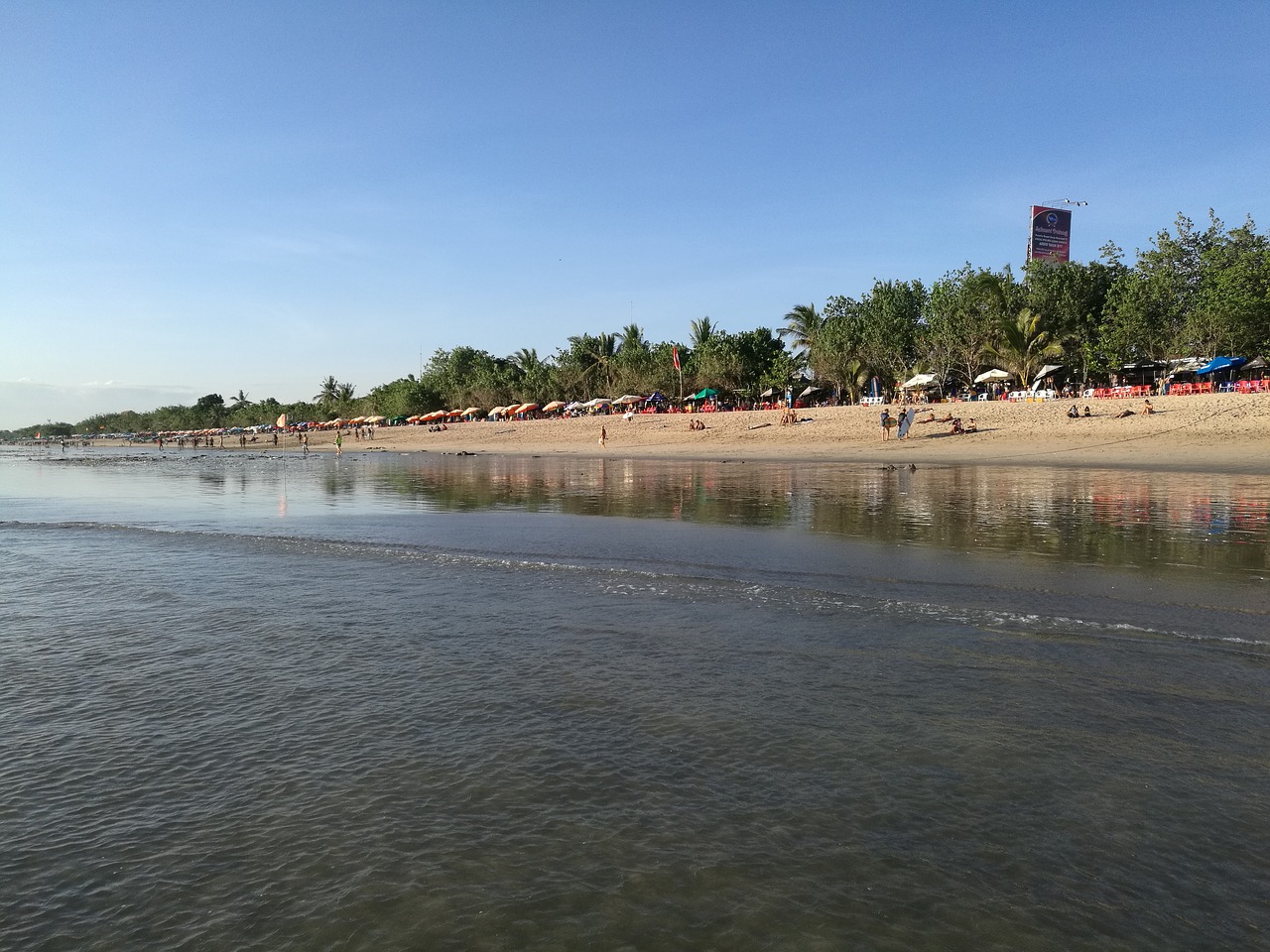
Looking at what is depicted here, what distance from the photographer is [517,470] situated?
1578 inches

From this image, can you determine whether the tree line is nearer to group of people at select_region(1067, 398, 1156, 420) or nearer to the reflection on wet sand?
group of people at select_region(1067, 398, 1156, 420)

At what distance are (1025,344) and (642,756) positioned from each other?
209 ft

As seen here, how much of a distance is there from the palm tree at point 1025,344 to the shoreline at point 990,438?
12020mm

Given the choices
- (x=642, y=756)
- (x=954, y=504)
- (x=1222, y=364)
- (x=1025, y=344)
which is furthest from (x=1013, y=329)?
(x=642, y=756)

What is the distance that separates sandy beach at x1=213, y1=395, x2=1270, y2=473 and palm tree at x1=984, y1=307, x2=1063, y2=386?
11.8 meters

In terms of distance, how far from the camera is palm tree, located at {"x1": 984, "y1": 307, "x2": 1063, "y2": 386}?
59938 mm

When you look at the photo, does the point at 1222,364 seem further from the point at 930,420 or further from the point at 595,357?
the point at 595,357

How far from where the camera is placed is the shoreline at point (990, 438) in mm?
32344

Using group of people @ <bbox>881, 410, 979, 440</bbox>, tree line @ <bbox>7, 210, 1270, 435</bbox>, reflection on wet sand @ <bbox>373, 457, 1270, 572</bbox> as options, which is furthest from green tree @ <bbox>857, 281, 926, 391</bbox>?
reflection on wet sand @ <bbox>373, 457, 1270, 572</bbox>

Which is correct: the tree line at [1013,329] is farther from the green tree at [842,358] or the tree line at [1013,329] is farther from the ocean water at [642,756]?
the ocean water at [642,756]

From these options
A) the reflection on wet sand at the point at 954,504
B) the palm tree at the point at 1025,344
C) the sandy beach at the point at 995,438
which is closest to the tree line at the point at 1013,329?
the palm tree at the point at 1025,344

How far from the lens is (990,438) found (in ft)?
133

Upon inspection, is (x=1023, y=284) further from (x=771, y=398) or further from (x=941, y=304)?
(x=771, y=398)

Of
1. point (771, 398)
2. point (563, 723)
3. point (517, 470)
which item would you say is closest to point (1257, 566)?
point (563, 723)
